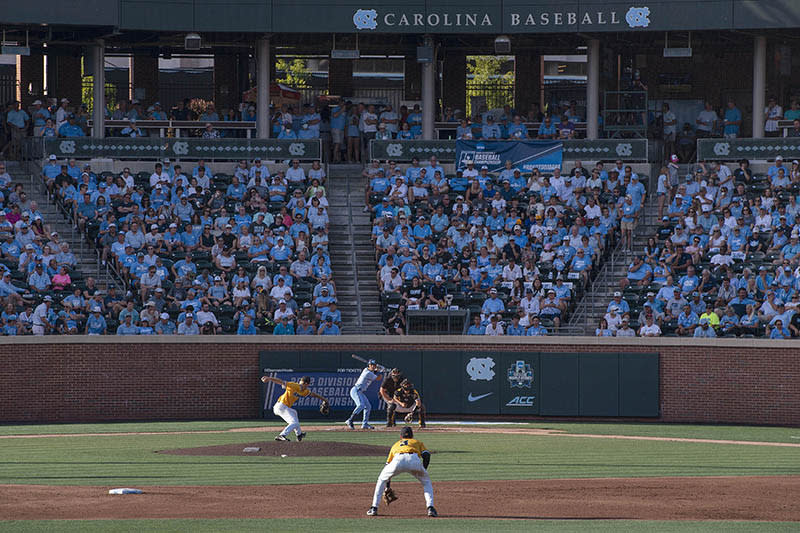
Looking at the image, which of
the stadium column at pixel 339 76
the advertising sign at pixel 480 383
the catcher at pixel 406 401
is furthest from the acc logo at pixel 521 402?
the stadium column at pixel 339 76

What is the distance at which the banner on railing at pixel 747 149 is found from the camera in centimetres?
3484

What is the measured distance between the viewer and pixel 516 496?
58.2 feet

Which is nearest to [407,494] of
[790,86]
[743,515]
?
[743,515]

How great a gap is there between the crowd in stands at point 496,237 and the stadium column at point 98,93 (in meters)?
8.46

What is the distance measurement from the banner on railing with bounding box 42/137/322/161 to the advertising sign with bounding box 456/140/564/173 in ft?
15.4

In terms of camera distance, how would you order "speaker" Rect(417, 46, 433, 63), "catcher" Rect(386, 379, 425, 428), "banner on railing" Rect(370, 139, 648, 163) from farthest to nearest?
"speaker" Rect(417, 46, 433, 63) → "banner on railing" Rect(370, 139, 648, 163) → "catcher" Rect(386, 379, 425, 428)

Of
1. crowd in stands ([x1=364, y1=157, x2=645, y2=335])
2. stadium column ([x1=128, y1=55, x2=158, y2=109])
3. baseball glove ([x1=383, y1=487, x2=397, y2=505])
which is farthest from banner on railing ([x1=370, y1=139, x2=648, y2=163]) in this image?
baseball glove ([x1=383, y1=487, x2=397, y2=505])

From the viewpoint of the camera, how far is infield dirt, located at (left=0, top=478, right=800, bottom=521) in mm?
16172

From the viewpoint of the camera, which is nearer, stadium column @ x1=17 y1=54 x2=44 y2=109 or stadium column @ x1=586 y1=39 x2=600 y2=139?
stadium column @ x1=586 y1=39 x2=600 y2=139

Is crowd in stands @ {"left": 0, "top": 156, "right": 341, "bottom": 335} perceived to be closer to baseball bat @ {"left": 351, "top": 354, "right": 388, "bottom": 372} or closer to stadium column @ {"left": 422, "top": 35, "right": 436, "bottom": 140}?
baseball bat @ {"left": 351, "top": 354, "right": 388, "bottom": 372}

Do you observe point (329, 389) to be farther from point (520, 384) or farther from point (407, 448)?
point (407, 448)

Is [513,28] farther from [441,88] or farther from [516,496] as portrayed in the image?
[516,496]

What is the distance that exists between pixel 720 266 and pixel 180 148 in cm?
1572

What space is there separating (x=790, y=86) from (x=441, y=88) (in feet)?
37.3
